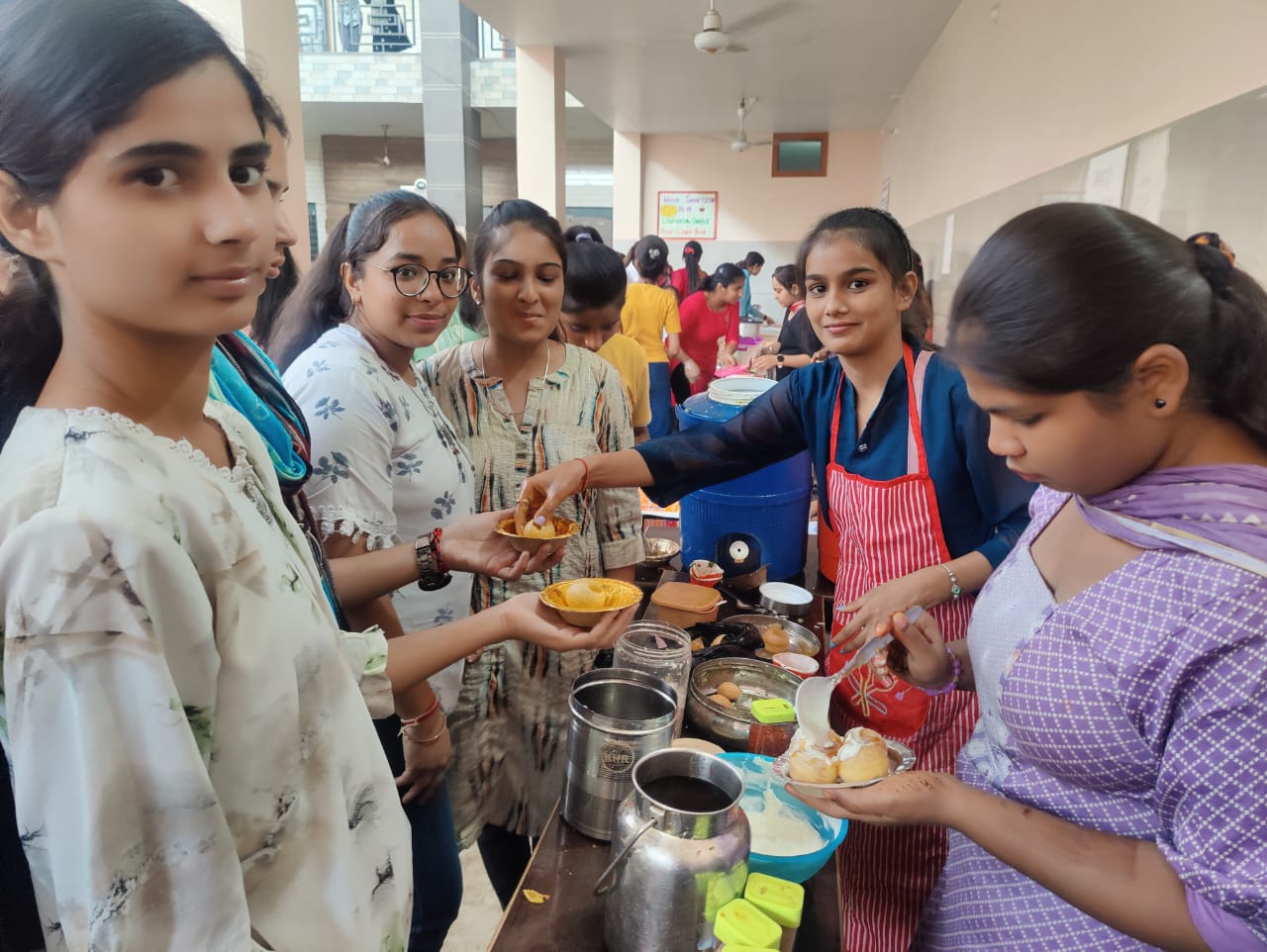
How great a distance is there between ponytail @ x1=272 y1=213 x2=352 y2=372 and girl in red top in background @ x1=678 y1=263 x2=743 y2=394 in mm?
4631

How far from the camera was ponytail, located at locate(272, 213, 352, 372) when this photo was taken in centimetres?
166

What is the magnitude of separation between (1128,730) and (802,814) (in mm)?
509

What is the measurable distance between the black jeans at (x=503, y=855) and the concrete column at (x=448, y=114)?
6652 millimetres

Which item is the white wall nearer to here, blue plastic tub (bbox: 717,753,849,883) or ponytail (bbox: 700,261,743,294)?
ponytail (bbox: 700,261,743,294)

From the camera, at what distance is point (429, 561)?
144 cm

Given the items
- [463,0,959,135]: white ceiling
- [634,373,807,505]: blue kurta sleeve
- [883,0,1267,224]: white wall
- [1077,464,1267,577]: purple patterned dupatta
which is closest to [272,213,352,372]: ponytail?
[634,373,807,505]: blue kurta sleeve

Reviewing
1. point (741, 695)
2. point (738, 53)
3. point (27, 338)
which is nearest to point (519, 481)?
point (741, 695)

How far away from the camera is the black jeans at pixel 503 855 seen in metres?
1.84

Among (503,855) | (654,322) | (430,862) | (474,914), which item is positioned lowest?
(474,914)

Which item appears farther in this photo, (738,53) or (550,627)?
(738,53)

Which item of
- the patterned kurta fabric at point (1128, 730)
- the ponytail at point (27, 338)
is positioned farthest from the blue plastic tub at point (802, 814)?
the ponytail at point (27, 338)

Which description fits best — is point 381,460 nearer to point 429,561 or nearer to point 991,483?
point 429,561

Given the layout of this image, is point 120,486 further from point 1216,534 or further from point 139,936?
point 1216,534

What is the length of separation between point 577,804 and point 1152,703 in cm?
80
